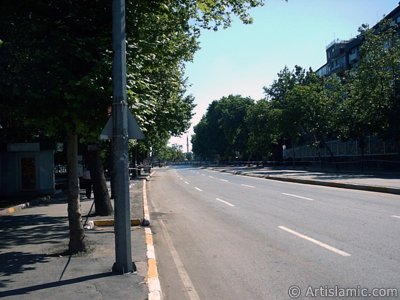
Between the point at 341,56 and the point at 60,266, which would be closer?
the point at 60,266

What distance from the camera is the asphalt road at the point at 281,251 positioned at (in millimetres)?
6211

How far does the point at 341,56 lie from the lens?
87625 mm

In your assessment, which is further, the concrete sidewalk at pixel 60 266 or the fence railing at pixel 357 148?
the fence railing at pixel 357 148

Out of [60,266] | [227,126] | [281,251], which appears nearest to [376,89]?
[281,251]

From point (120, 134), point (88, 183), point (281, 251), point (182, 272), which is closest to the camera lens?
point (120, 134)

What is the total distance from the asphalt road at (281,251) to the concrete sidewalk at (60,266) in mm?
558

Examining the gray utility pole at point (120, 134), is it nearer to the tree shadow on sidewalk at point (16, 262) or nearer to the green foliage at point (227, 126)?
the tree shadow on sidewalk at point (16, 262)

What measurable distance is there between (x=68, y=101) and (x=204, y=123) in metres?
117

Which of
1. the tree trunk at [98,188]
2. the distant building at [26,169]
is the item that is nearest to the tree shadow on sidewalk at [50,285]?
the tree trunk at [98,188]

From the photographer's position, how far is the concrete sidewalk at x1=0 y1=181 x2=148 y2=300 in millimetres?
5965

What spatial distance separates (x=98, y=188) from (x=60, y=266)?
672 cm

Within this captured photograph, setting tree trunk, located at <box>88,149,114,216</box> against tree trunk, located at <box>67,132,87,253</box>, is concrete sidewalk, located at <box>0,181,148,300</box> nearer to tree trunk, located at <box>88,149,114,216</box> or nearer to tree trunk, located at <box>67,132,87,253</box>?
tree trunk, located at <box>67,132,87,253</box>

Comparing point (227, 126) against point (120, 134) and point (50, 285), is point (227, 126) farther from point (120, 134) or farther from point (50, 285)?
point (50, 285)

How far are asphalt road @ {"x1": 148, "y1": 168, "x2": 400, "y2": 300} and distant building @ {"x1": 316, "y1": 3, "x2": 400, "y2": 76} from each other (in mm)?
66303
